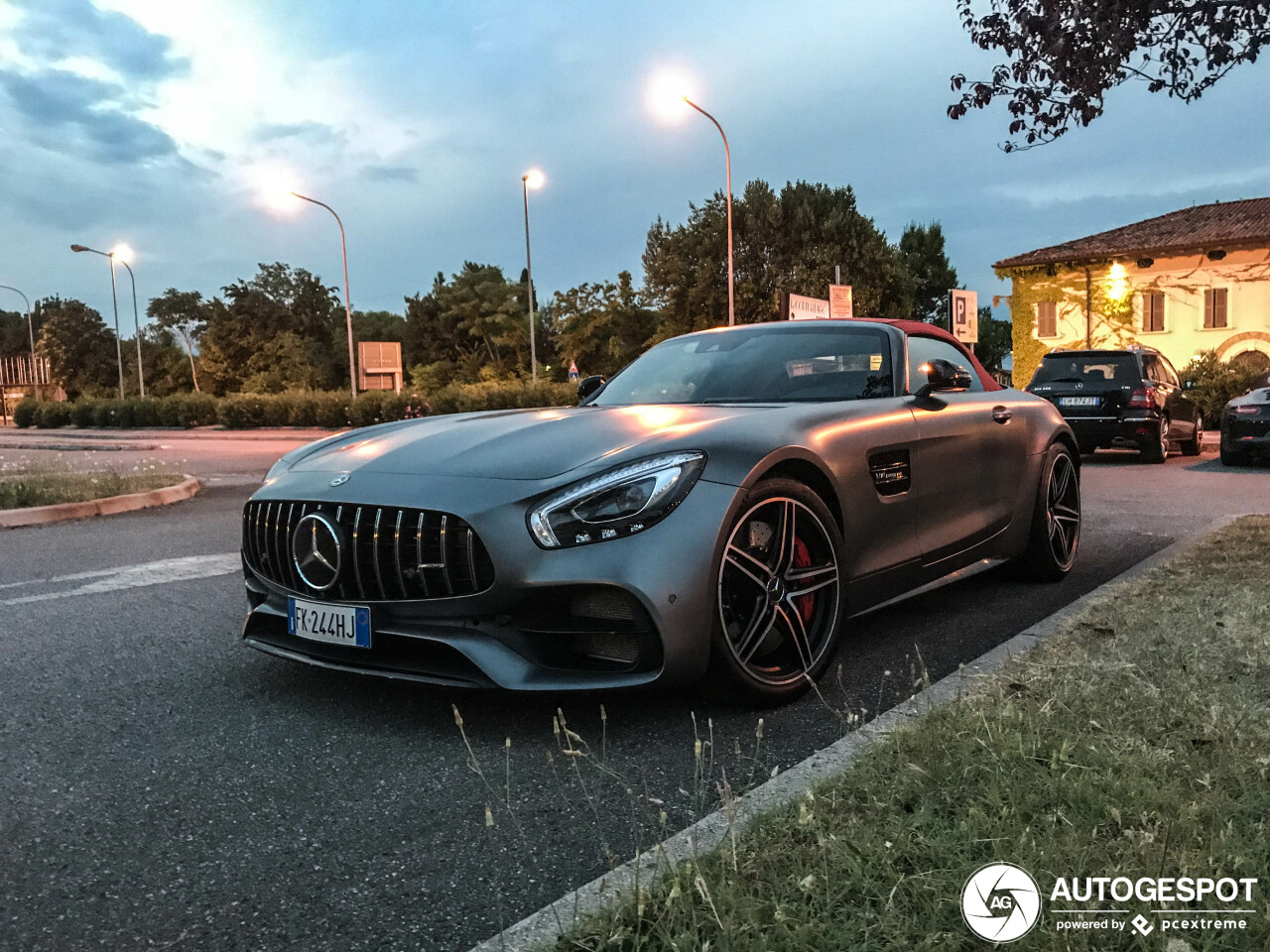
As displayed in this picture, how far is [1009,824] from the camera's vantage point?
2.29 meters

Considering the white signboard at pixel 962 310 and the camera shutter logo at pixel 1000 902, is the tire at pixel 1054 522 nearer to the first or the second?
the camera shutter logo at pixel 1000 902

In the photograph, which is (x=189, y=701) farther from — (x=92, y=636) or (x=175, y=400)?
(x=175, y=400)

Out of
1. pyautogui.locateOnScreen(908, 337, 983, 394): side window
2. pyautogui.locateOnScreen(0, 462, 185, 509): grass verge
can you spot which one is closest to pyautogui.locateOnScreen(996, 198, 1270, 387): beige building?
pyautogui.locateOnScreen(0, 462, 185, 509): grass verge

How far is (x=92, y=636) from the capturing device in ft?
16.1

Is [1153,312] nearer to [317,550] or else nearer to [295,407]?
[295,407]

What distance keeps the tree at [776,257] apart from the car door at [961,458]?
4908cm

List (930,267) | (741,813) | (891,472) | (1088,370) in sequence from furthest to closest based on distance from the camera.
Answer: (930,267), (1088,370), (891,472), (741,813)

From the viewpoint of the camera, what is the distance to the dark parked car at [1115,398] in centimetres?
1434

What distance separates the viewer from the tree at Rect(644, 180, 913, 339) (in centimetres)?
5416

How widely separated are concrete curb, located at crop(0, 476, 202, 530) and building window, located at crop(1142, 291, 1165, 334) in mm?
35688

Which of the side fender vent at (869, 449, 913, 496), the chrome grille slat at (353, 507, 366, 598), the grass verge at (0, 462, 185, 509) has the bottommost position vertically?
the grass verge at (0, 462, 185, 509)

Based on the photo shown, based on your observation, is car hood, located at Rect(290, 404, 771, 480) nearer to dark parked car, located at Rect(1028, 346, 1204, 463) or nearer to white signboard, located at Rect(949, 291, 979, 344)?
dark parked car, located at Rect(1028, 346, 1204, 463)

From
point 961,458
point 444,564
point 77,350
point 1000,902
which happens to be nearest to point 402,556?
point 444,564

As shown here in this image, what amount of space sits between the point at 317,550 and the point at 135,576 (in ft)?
12.2
